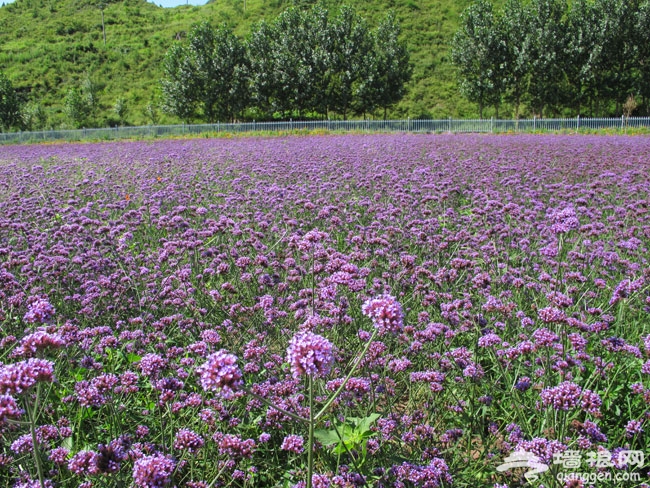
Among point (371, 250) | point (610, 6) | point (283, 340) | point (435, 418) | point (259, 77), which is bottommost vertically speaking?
point (435, 418)

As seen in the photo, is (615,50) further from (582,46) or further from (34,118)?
(34,118)

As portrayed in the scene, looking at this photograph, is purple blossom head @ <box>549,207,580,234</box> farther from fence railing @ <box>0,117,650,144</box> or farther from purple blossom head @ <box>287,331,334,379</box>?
fence railing @ <box>0,117,650,144</box>

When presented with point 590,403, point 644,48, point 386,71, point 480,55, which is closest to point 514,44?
point 480,55

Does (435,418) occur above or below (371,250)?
below

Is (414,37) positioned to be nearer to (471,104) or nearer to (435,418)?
(471,104)

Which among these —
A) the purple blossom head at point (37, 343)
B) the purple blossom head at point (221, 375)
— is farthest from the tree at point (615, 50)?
the purple blossom head at point (37, 343)

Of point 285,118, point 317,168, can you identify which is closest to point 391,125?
point 285,118

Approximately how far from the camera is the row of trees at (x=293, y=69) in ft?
119

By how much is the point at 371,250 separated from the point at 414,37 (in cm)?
5214

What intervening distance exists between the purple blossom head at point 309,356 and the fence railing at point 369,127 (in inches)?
1101

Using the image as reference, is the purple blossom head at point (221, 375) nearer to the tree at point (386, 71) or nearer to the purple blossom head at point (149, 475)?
the purple blossom head at point (149, 475)

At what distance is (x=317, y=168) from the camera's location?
8.44m

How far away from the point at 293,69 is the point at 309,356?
3764cm

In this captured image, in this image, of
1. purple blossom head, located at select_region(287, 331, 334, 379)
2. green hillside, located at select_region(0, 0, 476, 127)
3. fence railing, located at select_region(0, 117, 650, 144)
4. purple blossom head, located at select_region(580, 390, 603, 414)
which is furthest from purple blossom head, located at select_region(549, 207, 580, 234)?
green hillside, located at select_region(0, 0, 476, 127)
